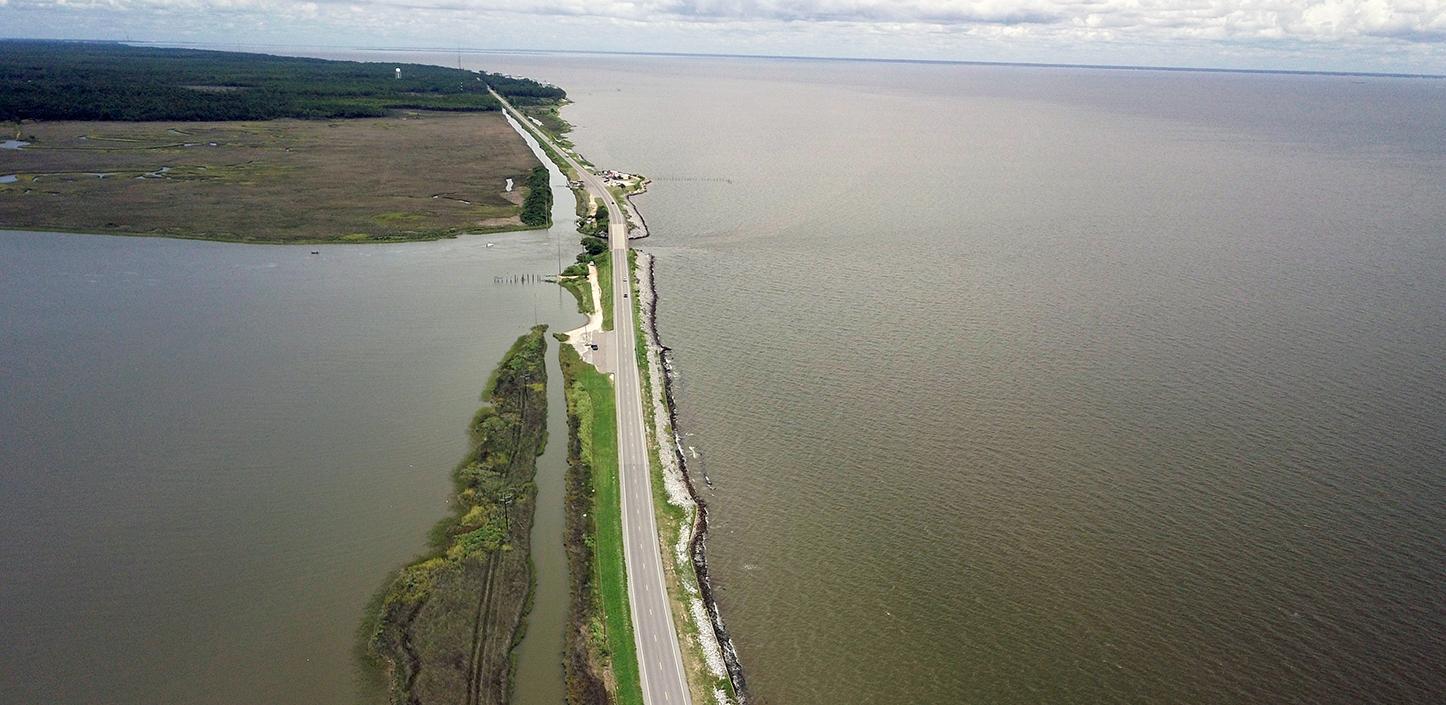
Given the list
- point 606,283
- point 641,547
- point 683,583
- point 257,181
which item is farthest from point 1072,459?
A: point 257,181

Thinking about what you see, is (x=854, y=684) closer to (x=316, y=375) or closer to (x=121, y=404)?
(x=316, y=375)

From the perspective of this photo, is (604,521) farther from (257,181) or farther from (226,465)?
(257,181)

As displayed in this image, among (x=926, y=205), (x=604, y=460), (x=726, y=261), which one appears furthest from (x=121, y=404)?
(x=926, y=205)

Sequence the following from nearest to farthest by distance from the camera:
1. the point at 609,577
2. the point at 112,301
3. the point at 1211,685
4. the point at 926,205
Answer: the point at 1211,685 → the point at 609,577 → the point at 112,301 → the point at 926,205

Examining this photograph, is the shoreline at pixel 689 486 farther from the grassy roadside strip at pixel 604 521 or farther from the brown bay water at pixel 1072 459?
the grassy roadside strip at pixel 604 521

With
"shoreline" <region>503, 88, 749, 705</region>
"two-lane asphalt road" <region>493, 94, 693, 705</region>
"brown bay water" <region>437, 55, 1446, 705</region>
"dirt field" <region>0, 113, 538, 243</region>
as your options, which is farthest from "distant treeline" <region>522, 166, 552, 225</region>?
"two-lane asphalt road" <region>493, 94, 693, 705</region>

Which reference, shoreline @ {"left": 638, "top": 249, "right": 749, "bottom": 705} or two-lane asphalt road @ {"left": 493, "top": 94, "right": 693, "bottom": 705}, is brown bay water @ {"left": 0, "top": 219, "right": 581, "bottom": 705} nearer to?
two-lane asphalt road @ {"left": 493, "top": 94, "right": 693, "bottom": 705}
